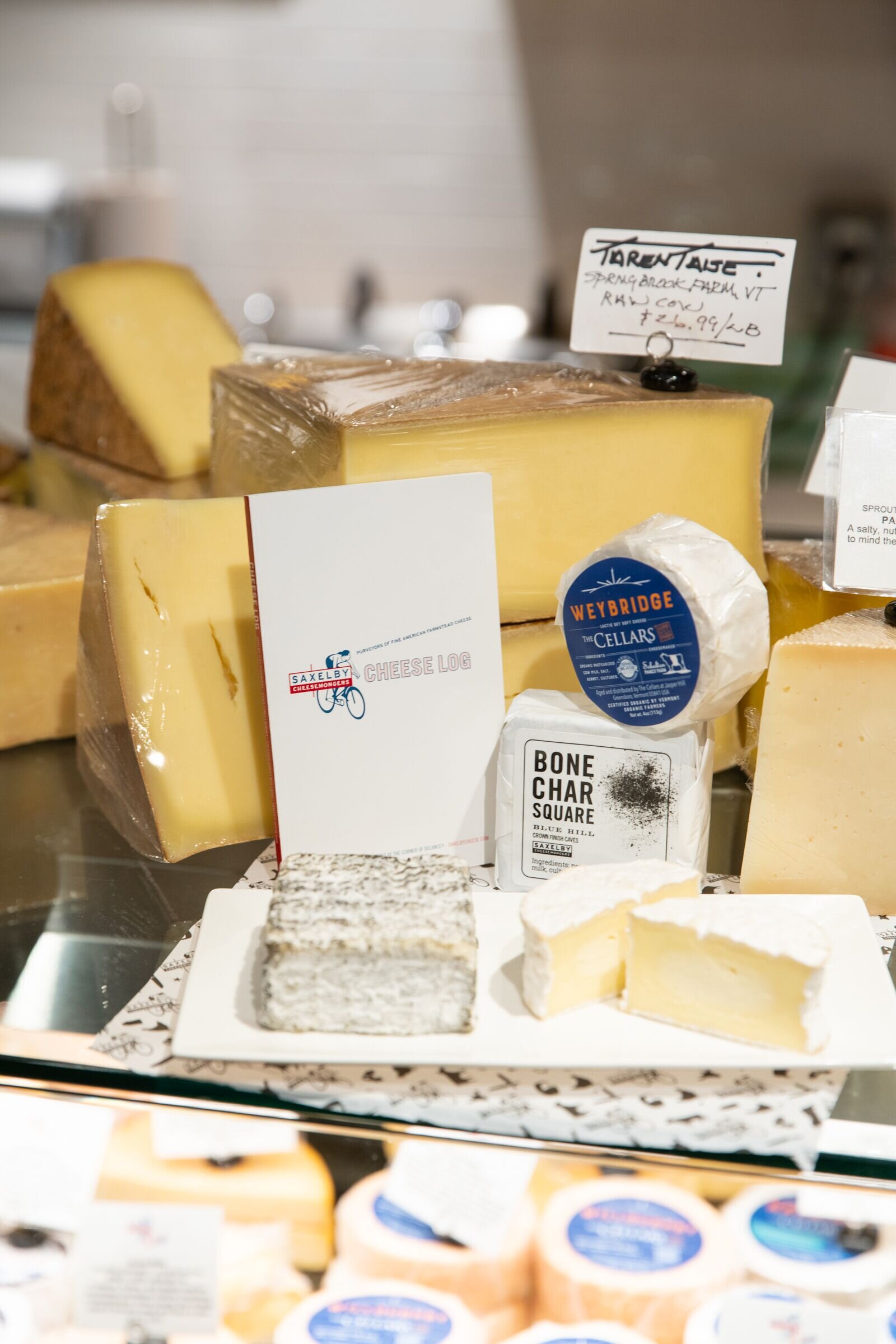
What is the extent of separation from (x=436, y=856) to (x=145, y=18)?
3.07m

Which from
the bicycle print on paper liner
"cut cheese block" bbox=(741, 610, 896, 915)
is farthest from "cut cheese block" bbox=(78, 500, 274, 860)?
"cut cheese block" bbox=(741, 610, 896, 915)

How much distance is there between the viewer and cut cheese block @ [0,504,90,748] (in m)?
1.20

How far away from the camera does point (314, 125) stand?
314 cm

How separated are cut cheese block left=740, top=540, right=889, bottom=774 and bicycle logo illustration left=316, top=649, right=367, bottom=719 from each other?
358 millimetres

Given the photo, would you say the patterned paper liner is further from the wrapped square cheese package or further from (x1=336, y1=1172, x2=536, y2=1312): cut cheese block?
the wrapped square cheese package

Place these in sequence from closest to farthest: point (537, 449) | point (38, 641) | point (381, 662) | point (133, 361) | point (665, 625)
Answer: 1. point (665, 625)
2. point (381, 662)
3. point (537, 449)
4. point (38, 641)
5. point (133, 361)

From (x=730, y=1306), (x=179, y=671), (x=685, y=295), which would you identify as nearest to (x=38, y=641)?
(x=179, y=671)

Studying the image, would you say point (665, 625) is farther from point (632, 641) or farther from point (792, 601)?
point (792, 601)

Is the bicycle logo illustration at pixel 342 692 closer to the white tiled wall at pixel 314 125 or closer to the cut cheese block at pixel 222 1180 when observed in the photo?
the cut cheese block at pixel 222 1180

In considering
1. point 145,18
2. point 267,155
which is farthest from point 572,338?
point 145,18

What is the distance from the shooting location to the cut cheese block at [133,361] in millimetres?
1476

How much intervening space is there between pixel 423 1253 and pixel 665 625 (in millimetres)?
451

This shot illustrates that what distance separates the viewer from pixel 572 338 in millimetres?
1192

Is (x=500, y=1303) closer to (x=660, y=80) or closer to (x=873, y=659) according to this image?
(x=873, y=659)
